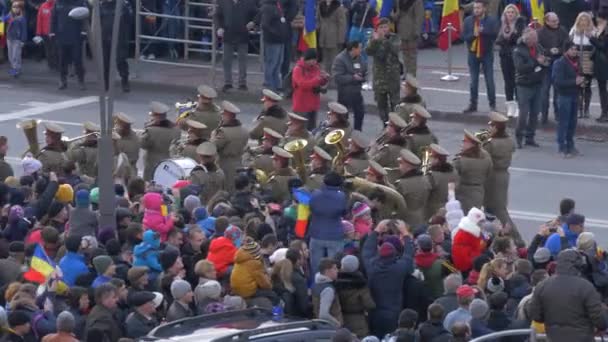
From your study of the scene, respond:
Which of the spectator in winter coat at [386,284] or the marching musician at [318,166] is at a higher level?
the marching musician at [318,166]

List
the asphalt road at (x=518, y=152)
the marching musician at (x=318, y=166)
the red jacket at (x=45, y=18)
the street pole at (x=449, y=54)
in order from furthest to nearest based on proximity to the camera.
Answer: the red jacket at (x=45, y=18) → the street pole at (x=449, y=54) → the asphalt road at (x=518, y=152) → the marching musician at (x=318, y=166)

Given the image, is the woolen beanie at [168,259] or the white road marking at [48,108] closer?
the woolen beanie at [168,259]

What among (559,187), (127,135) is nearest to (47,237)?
(127,135)

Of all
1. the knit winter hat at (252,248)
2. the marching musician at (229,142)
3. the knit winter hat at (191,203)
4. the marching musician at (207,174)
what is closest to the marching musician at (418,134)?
the marching musician at (229,142)

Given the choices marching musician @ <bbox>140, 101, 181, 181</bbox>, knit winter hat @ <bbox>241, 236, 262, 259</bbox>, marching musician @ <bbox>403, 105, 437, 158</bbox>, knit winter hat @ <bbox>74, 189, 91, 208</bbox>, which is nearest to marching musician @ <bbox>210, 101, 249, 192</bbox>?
marching musician @ <bbox>140, 101, 181, 181</bbox>

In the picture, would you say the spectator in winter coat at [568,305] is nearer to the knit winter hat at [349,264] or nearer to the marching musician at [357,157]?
the knit winter hat at [349,264]

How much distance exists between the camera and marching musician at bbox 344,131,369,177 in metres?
19.7

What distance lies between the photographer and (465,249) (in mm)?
16719

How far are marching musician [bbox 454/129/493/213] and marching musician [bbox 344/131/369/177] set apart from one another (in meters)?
1.02

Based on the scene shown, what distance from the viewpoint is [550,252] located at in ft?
54.5

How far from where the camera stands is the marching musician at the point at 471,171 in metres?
19.8

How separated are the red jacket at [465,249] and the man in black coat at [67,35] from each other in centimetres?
1348

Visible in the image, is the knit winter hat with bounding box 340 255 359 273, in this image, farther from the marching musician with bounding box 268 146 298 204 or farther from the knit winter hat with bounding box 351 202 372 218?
the marching musician with bounding box 268 146 298 204

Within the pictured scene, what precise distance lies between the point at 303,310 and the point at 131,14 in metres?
15.0
